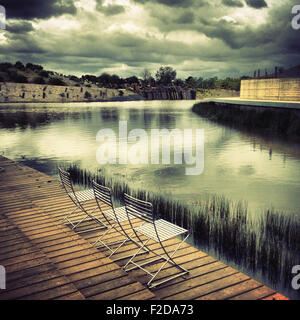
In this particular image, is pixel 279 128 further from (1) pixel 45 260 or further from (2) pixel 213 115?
(1) pixel 45 260

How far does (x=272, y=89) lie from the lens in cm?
3984

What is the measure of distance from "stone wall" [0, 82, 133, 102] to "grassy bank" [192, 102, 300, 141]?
3933 inches

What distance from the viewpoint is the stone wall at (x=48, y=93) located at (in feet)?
390

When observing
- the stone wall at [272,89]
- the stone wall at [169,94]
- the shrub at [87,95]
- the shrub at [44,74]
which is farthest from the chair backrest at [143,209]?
the stone wall at [169,94]

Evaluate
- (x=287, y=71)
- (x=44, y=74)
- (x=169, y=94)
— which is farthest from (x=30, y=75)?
(x=287, y=71)

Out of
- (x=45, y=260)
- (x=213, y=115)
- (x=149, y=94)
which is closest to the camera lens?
(x=45, y=260)

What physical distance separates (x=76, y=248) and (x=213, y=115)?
40.9 m

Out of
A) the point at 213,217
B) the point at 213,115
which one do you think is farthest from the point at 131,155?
the point at 213,115

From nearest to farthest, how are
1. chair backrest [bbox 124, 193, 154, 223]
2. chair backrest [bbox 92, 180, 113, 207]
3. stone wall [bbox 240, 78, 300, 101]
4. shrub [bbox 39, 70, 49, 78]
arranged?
chair backrest [bbox 124, 193, 154, 223], chair backrest [bbox 92, 180, 113, 207], stone wall [bbox 240, 78, 300, 101], shrub [bbox 39, 70, 49, 78]

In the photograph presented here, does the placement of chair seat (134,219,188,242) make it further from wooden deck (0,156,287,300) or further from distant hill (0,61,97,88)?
distant hill (0,61,97,88)

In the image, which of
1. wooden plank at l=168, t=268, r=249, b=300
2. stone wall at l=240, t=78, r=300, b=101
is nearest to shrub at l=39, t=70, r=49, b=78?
stone wall at l=240, t=78, r=300, b=101

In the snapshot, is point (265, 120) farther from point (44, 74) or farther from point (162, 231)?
point (44, 74)

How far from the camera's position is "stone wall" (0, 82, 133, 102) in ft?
390

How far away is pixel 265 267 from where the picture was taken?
552 cm
